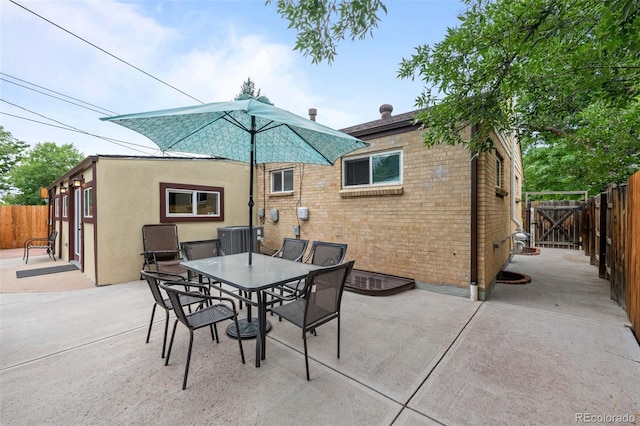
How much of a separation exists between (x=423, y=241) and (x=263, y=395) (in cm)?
400

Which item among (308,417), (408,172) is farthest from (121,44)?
(308,417)

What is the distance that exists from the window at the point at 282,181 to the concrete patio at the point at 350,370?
15.1ft

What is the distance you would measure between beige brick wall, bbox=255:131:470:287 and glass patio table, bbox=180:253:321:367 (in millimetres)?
2742

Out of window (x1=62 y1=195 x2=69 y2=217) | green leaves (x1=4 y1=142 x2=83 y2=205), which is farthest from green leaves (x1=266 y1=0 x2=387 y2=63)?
green leaves (x1=4 y1=142 x2=83 y2=205)

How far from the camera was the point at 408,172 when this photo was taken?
527 cm

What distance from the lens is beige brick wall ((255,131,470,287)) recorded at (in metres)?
4.68

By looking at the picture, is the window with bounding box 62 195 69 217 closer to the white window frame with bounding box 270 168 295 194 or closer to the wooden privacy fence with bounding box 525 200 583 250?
the white window frame with bounding box 270 168 295 194

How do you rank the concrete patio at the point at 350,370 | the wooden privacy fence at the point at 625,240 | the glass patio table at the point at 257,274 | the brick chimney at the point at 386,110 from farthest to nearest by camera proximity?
the brick chimney at the point at 386,110 → the wooden privacy fence at the point at 625,240 → the glass patio table at the point at 257,274 → the concrete patio at the point at 350,370

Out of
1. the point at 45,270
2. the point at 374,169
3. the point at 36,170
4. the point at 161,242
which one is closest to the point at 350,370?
the point at 374,169

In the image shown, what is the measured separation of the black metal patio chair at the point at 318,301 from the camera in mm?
2286

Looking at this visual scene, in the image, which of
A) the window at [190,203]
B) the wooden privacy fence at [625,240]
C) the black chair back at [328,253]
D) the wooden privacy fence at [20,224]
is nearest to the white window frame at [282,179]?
the window at [190,203]

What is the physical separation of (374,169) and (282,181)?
3205 millimetres

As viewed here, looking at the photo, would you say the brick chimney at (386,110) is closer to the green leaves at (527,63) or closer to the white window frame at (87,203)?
the green leaves at (527,63)

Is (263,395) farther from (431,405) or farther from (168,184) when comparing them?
(168,184)
